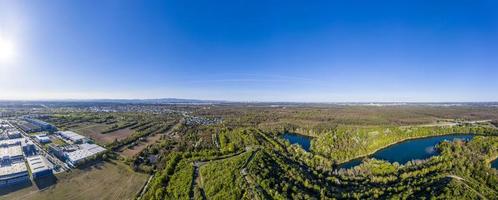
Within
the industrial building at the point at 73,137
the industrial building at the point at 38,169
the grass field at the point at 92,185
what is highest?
the industrial building at the point at 73,137

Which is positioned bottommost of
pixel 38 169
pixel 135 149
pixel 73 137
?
pixel 135 149

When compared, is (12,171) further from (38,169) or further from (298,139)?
(298,139)

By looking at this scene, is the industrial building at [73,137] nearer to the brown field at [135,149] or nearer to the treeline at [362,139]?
the brown field at [135,149]

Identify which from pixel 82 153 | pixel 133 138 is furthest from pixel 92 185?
pixel 133 138

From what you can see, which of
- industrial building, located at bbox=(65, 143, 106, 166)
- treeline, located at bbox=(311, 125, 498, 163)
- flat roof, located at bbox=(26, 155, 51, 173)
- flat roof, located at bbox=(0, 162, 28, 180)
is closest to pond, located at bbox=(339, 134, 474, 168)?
treeline, located at bbox=(311, 125, 498, 163)

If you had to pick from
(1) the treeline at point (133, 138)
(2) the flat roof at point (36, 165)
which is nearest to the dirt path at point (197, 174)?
(2) the flat roof at point (36, 165)

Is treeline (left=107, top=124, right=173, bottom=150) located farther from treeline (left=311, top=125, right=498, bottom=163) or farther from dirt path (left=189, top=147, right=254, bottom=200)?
treeline (left=311, top=125, right=498, bottom=163)
